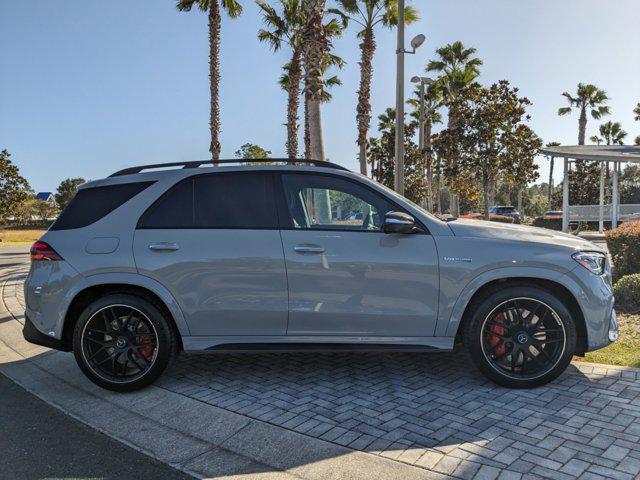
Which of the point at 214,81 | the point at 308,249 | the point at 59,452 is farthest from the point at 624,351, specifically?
the point at 214,81

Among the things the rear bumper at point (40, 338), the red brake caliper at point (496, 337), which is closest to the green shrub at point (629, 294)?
the red brake caliper at point (496, 337)

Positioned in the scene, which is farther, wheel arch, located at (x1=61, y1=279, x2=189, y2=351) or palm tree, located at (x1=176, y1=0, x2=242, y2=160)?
palm tree, located at (x1=176, y1=0, x2=242, y2=160)

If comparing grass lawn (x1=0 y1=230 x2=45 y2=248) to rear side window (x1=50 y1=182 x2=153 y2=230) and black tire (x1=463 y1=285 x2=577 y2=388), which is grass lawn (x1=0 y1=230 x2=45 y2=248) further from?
black tire (x1=463 y1=285 x2=577 y2=388)

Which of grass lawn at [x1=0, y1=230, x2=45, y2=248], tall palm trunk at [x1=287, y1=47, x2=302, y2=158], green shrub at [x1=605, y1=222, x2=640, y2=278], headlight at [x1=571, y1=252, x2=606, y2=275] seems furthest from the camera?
grass lawn at [x1=0, y1=230, x2=45, y2=248]

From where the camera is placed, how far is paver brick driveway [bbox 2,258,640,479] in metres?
2.95

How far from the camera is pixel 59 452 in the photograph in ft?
10.3

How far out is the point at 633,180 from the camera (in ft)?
180

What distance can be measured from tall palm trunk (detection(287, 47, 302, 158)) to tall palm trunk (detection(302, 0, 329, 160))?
14.9 meters

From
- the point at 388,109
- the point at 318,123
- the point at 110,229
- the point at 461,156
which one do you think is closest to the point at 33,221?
the point at 388,109

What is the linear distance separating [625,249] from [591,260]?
17.4 feet

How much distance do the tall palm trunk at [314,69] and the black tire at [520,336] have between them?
803 centimetres

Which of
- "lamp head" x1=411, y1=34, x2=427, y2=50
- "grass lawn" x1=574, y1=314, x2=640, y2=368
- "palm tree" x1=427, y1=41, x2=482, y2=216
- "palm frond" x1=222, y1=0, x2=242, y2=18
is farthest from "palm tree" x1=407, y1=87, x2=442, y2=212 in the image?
"grass lawn" x1=574, y1=314, x2=640, y2=368

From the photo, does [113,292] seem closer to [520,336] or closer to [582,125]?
[520,336]

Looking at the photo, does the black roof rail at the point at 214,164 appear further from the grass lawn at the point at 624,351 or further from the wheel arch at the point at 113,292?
the grass lawn at the point at 624,351
